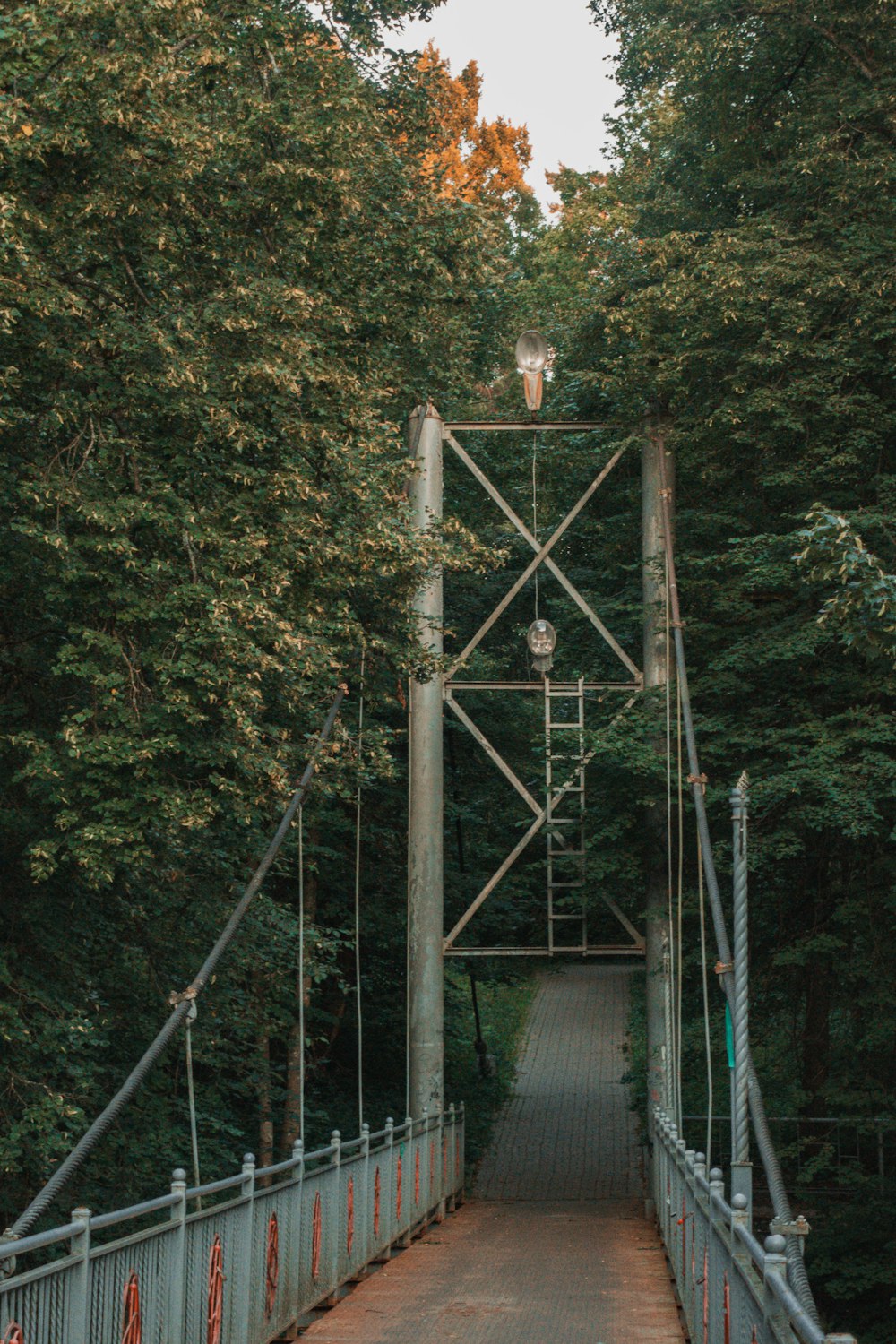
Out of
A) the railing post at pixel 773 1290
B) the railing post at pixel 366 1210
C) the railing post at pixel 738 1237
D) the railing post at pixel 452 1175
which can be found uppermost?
the railing post at pixel 773 1290

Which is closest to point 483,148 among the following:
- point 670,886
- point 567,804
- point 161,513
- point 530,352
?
point 530,352

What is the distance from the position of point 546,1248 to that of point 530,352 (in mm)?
11113

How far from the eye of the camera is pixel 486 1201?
2153cm

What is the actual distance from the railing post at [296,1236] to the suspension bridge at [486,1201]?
0.03 m

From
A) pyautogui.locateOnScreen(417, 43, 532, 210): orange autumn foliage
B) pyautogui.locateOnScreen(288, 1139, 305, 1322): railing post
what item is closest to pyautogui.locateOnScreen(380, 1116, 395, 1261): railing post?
pyautogui.locateOnScreen(288, 1139, 305, 1322): railing post

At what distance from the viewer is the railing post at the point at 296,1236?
9.18 m

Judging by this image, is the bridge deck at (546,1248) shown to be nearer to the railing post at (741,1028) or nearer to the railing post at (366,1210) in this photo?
the railing post at (366,1210)

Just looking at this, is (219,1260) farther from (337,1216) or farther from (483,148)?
(483,148)

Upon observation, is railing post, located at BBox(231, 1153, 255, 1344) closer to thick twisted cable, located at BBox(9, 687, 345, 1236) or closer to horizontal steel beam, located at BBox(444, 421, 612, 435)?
thick twisted cable, located at BBox(9, 687, 345, 1236)

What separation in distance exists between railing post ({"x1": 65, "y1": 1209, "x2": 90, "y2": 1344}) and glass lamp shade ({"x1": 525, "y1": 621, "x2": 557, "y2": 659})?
15.4m

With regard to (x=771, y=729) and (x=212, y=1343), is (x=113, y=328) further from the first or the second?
(x=771, y=729)

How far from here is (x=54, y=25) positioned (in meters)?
9.52

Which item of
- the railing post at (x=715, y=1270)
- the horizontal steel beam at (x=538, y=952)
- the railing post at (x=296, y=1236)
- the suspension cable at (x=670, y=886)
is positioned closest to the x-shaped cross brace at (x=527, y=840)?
the horizontal steel beam at (x=538, y=952)

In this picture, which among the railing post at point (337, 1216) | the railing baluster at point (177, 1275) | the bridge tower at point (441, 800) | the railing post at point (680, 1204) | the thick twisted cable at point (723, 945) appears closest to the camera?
the thick twisted cable at point (723, 945)
